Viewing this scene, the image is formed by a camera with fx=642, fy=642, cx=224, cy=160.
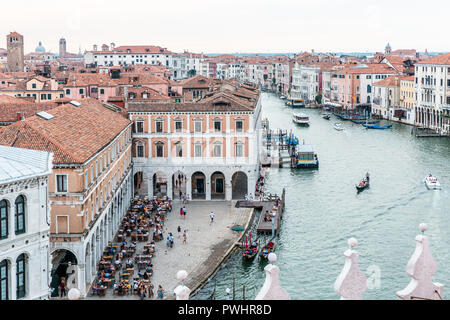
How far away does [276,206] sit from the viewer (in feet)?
84.7

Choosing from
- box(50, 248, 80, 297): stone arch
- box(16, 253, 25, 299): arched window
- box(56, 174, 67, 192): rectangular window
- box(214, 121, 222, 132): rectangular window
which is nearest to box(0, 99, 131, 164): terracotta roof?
box(56, 174, 67, 192): rectangular window

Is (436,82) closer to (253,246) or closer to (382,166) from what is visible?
(382,166)

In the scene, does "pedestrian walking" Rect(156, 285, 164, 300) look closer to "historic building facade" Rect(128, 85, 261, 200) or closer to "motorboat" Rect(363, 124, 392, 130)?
"historic building facade" Rect(128, 85, 261, 200)

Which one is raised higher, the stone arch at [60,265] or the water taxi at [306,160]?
the water taxi at [306,160]

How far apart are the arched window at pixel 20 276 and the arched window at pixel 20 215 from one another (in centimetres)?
47

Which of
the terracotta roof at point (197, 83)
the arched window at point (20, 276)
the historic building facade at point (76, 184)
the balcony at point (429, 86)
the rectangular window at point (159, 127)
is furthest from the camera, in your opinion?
the balcony at point (429, 86)

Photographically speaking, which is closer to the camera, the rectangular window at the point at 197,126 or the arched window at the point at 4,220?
the arched window at the point at 4,220

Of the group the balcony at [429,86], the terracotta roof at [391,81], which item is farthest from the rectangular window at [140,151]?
the terracotta roof at [391,81]

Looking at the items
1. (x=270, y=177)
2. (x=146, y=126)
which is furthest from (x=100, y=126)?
(x=270, y=177)

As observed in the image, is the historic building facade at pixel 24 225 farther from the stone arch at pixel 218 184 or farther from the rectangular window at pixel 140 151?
the stone arch at pixel 218 184

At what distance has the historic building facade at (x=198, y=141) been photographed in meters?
27.4

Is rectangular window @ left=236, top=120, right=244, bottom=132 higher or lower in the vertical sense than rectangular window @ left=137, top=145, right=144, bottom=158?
higher

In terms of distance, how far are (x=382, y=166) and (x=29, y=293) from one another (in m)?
27.8

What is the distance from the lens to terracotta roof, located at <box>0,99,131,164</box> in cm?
1684
